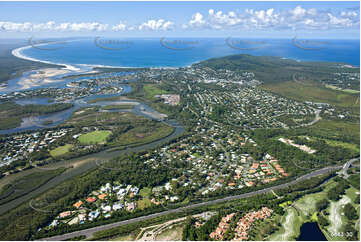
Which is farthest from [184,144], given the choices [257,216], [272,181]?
[257,216]

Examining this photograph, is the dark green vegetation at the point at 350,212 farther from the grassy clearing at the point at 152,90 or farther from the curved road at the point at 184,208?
the grassy clearing at the point at 152,90

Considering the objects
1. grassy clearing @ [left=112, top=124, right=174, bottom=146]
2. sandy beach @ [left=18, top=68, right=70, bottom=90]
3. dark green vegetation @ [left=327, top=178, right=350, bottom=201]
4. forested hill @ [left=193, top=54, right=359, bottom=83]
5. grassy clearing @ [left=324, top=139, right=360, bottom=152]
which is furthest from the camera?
forested hill @ [left=193, top=54, right=359, bottom=83]

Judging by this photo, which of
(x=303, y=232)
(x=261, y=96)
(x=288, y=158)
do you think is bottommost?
(x=303, y=232)

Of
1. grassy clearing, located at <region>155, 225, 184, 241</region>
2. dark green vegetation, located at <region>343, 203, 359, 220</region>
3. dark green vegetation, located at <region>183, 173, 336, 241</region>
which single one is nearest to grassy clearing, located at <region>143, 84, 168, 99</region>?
dark green vegetation, located at <region>183, 173, 336, 241</region>

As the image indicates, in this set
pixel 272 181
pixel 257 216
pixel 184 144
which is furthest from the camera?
pixel 184 144

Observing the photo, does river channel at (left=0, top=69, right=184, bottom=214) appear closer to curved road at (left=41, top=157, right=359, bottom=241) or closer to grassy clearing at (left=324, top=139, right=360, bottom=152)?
curved road at (left=41, top=157, right=359, bottom=241)

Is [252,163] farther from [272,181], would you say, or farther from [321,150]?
[321,150]
